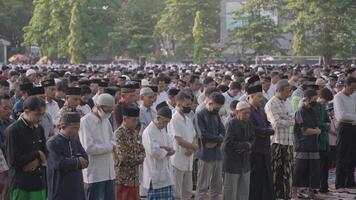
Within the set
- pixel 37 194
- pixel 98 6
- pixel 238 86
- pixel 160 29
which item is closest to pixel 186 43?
pixel 160 29

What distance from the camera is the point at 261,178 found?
9938mm

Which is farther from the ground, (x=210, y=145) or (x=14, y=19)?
(x=14, y=19)

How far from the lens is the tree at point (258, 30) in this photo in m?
44.9

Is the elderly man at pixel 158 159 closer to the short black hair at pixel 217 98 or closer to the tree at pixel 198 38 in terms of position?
the short black hair at pixel 217 98

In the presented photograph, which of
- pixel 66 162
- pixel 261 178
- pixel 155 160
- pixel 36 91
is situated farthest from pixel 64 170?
pixel 261 178

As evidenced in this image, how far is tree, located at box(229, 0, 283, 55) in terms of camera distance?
44875 mm

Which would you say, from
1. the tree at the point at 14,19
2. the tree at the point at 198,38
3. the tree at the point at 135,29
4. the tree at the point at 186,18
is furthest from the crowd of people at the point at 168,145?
the tree at the point at 14,19

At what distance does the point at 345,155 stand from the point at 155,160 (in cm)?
481

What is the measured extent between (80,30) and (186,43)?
9130 mm

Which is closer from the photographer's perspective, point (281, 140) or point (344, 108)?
point (281, 140)

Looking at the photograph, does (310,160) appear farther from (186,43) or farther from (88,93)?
(186,43)

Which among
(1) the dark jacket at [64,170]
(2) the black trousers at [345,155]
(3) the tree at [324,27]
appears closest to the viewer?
(1) the dark jacket at [64,170]

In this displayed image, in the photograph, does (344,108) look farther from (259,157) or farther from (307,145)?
(259,157)

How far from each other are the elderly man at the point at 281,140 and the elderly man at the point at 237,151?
130cm
